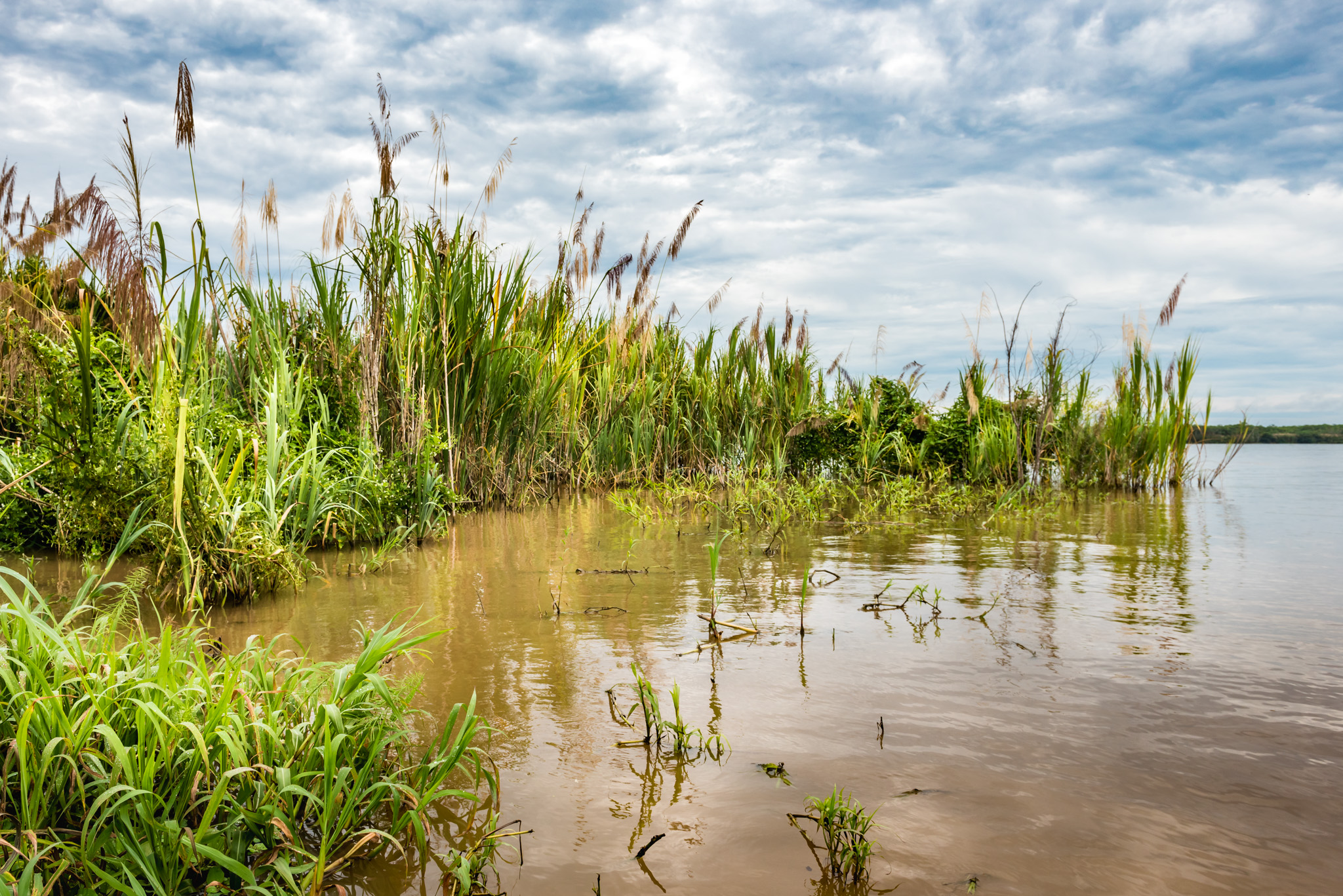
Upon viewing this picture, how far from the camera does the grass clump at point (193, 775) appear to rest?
1388 mm

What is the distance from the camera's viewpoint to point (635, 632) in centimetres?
313

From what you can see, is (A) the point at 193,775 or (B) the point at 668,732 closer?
(A) the point at 193,775

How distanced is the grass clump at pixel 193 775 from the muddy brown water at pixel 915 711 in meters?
0.16

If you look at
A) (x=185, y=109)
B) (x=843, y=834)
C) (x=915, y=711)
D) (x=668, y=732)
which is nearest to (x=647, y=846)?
(x=843, y=834)

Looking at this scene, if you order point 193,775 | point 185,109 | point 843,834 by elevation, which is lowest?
point 843,834

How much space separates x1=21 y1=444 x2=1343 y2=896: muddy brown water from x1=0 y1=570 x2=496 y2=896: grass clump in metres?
0.16

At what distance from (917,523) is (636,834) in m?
5.19

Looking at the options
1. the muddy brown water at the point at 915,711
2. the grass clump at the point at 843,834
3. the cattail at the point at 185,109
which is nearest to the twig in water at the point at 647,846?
the muddy brown water at the point at 915,711

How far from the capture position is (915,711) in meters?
2.28

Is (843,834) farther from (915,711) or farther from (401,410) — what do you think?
(401,410)

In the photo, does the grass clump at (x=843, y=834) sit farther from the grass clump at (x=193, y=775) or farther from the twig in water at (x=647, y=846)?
the grass clump at (x=193, y=775)

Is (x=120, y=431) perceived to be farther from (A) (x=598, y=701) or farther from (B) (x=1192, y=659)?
(B) (x=1192, y=659)

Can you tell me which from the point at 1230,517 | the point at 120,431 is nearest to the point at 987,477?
the point at 1230,517

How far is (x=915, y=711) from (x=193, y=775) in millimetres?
1831
